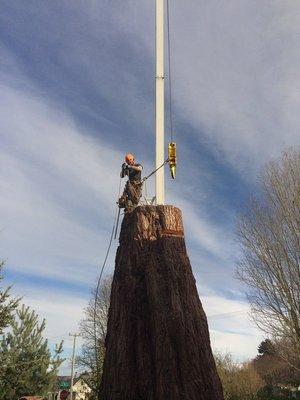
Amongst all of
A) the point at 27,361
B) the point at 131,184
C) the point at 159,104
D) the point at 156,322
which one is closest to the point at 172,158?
the point at 131,184

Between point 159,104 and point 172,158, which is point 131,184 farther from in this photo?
point 159,104

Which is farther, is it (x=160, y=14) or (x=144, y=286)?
(x=160, y=14)

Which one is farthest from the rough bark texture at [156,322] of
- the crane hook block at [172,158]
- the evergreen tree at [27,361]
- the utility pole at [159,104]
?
the evergreen tree at [27,361]

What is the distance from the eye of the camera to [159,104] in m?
9.30

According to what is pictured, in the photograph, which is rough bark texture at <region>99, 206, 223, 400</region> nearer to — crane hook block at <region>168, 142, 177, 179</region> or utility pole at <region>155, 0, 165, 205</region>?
utility pole at <region>155, 0, 165, 205</region>

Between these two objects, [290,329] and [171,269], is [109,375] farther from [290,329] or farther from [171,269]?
[290,329]

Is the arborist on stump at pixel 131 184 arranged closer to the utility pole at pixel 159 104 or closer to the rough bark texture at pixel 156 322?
the utility pole at pixel 159 104

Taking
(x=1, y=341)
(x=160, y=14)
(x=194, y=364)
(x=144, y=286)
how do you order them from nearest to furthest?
(x=194, y=364) → (x=144, y=286) → (x=160, y=14) → (x=1, y=341)

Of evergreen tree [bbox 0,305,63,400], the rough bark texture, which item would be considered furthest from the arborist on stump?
evergreen tree [bbox 0,305,63,400]

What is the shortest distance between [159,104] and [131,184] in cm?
204

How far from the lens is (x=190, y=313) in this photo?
235 inches

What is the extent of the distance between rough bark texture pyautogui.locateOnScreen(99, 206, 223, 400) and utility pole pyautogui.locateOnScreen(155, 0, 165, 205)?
1247 millimetres

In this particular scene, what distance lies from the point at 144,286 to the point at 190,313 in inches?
36.7

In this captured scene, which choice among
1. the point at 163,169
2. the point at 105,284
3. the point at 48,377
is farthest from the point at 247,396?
the point at 163,169
